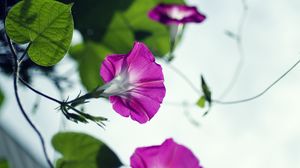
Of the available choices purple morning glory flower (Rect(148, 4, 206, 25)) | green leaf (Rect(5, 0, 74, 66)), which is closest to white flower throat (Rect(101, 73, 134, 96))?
green leaf (Rect(5, 0, 74, 66))

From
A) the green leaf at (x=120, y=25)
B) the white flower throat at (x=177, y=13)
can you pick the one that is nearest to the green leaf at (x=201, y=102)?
the white flower throat at (x=177, y=13)

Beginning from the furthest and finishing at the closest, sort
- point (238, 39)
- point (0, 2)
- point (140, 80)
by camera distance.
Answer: point (238, 39)
point (0, 2)
point (140, 80)

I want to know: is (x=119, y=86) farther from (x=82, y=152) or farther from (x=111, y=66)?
(x=82, y=152)

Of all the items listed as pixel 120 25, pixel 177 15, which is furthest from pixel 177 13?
pixel 120 25

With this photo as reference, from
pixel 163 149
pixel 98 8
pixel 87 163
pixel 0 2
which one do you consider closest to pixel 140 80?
pixel 163 149

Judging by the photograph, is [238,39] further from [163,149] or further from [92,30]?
[163,149]

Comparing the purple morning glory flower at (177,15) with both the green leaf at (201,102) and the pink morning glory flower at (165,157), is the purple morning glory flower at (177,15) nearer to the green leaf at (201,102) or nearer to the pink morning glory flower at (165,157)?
the green leaf at (201,102)
